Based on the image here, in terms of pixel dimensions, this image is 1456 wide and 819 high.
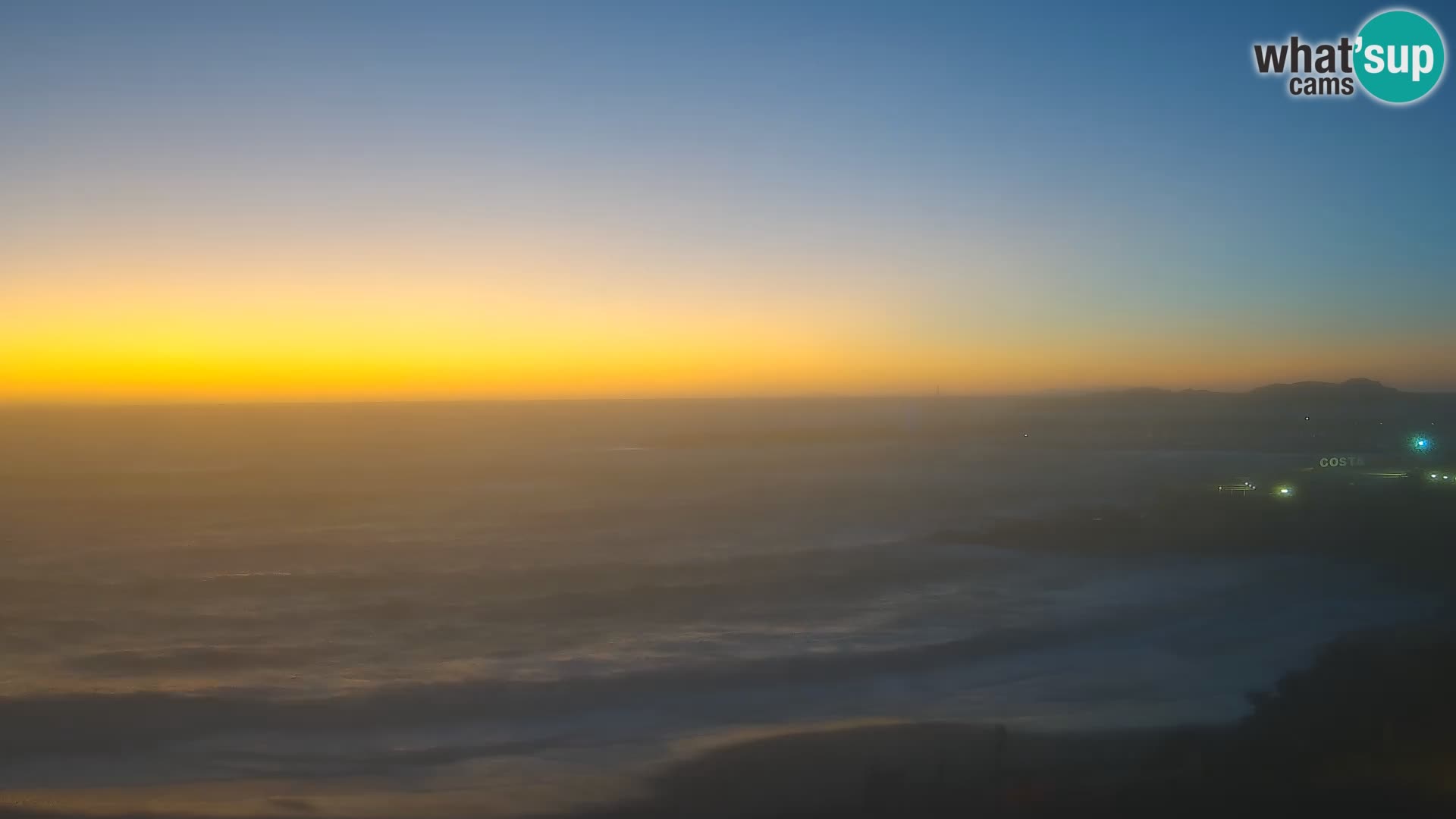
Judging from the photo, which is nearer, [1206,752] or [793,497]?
[1206,752]

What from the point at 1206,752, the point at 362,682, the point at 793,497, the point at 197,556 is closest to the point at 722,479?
the point at 793,497

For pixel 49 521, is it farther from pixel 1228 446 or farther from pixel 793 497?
pixel 1228 446

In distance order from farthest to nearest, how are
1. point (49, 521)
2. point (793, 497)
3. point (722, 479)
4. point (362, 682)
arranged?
point (722, 479)
point (793, 497)
point (49, 521)
point (362, 682)

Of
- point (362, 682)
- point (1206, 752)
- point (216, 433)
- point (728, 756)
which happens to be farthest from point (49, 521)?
point (216, 433)

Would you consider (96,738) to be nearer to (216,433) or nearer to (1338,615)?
(1338,615)

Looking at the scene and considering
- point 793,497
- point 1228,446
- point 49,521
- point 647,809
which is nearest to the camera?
point 647,809

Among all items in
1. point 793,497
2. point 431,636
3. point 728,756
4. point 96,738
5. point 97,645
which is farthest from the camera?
point 793,497
